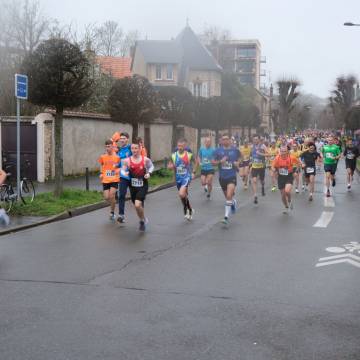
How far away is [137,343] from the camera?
4988 millimetres

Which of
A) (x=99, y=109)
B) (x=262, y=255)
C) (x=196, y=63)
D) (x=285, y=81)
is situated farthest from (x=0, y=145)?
(x=285, y=81)

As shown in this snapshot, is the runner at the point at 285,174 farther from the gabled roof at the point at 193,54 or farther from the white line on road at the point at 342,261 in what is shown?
the gabled roof at the point at 193,54

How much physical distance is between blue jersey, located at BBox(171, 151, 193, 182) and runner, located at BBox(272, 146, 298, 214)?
241 cm

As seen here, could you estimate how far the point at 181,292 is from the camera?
263 inches

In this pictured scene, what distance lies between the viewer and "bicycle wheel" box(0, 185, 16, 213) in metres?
12.9

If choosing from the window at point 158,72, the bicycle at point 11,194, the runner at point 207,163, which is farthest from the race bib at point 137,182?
the window at point 158,72

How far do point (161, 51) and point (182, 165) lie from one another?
166ft

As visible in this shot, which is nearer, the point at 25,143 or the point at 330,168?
the point at 330,168

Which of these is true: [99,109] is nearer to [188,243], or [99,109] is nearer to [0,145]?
[0,145]

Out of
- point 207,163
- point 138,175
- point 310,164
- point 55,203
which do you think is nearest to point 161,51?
point 310,164

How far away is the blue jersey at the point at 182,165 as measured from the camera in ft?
42.8

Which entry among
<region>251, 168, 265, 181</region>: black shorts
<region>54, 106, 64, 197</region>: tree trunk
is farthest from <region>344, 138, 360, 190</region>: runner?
<region>54, 106, 64, 197</region>: tree trunk

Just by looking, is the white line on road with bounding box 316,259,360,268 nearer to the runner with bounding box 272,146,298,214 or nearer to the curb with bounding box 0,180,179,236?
the runner with bounding box 272,146,298,214

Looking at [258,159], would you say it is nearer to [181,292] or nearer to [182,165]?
[182,165]
